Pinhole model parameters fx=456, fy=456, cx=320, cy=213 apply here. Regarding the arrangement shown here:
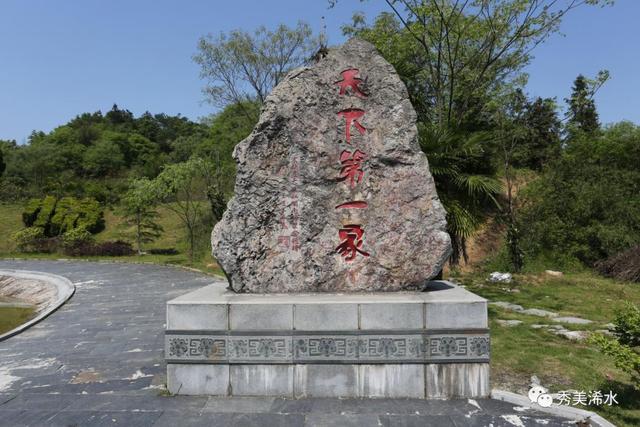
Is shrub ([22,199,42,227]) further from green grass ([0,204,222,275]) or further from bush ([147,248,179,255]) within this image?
bush ([147,248,179,255])

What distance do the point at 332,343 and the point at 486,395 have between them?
4.65 ft

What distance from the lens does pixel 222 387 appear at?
4117 millimetres

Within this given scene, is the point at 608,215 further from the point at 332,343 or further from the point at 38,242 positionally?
the point at 38,242

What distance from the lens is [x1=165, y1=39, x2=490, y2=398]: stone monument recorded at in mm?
4102

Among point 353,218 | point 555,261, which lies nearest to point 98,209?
point 555,261

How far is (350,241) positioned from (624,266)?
9722mm

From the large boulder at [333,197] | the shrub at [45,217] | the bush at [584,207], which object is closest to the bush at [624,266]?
the bush at [584,207]

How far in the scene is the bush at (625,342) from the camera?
352 centimetres

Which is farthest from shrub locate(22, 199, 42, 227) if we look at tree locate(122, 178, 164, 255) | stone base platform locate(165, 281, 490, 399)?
stone base platform locate(165, 281, 490, 399)

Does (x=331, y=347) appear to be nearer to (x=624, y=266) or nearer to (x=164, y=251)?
(x=624, y=266)

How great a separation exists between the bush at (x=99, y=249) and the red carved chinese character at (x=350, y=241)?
61.3 feet

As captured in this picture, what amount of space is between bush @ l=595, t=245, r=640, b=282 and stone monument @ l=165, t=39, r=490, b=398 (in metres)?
8.45

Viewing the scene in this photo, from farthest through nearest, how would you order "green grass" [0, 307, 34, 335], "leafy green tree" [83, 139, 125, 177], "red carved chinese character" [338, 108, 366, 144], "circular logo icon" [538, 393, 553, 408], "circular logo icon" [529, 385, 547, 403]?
"leafy green tree" [83, 139, 125, 177] → "green grass" [0, 307, 34, 335] → "red carved chinese character" [338, 108, 366, 144] → "circular logo icon" [529, 385, 547, 403] → "circular logo icon" [538, 393, 553, 408]
